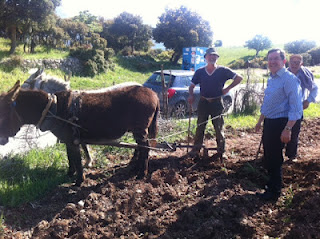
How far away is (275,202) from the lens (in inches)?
142

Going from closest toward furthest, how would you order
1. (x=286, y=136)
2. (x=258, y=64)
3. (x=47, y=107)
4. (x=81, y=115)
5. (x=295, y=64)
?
(x=286, y=136) → (x=47, y=107) → (x=81, y=115) → (x=295, y=64) → (x=258, y=64)

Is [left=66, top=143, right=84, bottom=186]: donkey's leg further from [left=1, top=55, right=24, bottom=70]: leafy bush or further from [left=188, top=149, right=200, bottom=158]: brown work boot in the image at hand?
[left=1, top=55, right=24, bottom=70]: leafy bush

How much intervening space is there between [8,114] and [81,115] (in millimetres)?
1000

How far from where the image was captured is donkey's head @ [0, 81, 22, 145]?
152 inches

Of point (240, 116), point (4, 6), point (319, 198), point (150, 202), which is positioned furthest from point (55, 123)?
point (4, 6)

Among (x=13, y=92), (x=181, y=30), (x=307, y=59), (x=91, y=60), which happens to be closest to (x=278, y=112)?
(x=13, y=92)

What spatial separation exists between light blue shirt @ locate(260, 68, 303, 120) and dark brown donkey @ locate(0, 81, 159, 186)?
194cm

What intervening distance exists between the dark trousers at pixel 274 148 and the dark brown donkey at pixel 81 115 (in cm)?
193

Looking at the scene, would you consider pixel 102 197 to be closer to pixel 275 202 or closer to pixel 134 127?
pixel 134 127

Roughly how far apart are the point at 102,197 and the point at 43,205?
0.81 metres

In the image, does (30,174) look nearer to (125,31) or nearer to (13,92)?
(13,92)

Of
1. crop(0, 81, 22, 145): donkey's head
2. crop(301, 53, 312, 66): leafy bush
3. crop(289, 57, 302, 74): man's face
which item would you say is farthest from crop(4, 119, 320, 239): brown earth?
crop(301, 53, 312, 66): leafy bush

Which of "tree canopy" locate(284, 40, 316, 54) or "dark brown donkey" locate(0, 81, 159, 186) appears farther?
"tree canopy" locate(284, 40, 316, 54)

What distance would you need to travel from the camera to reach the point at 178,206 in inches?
143
